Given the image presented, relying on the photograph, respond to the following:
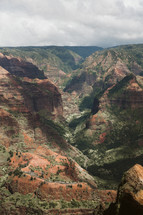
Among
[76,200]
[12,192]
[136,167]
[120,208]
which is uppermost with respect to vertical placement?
[136,167]

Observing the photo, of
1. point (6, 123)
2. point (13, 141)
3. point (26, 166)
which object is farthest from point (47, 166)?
point (6, 123)

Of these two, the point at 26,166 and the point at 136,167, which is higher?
the point at 136,167

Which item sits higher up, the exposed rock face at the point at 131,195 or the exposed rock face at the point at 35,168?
the exposed rock face at the point at 131,195

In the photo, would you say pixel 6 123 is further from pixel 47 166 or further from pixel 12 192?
pixel 12 192

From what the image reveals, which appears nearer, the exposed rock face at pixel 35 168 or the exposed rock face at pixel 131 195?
the exposed rock face at pixel 131 195

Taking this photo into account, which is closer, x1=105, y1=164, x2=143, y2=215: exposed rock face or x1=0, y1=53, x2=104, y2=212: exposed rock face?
x1=105, y1=164, x2=143, y2=215: exposed rock face

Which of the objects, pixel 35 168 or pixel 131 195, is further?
pixel 35 168

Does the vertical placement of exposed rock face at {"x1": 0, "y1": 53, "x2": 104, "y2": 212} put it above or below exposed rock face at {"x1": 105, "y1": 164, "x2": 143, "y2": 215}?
below

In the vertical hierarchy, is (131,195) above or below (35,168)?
above
